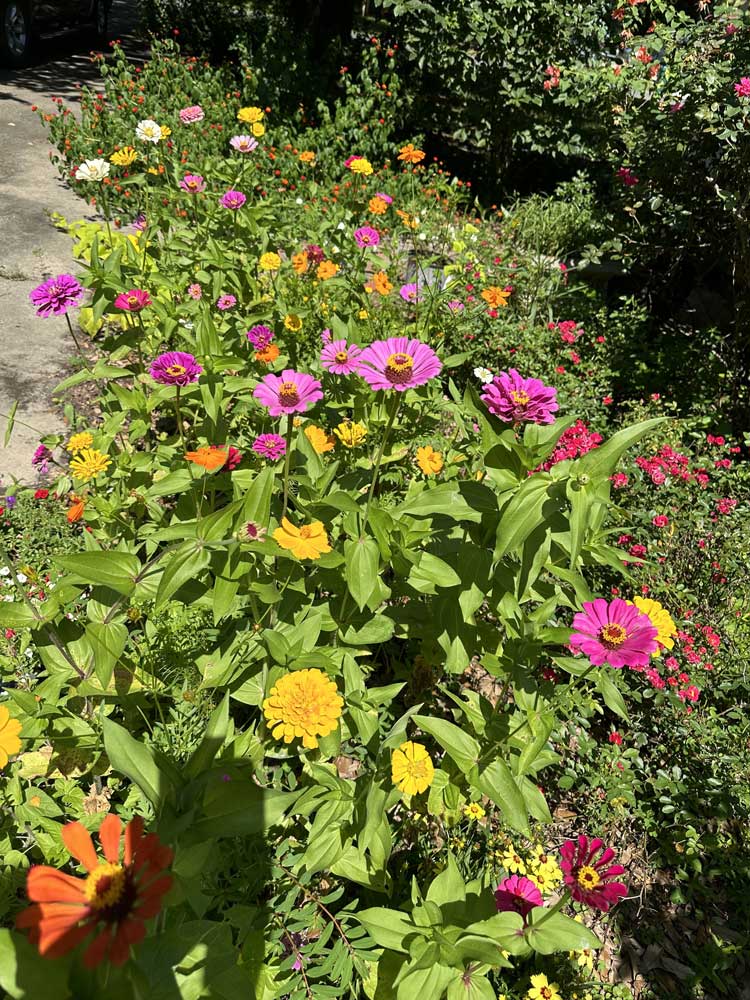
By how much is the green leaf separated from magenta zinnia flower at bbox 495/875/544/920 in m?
0.82

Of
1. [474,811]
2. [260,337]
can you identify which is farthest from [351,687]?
[260,337]

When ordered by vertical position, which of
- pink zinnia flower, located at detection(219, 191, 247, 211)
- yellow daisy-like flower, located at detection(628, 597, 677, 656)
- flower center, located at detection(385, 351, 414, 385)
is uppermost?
pink zinnia flower, located at detection(219, 191, 247, 211)

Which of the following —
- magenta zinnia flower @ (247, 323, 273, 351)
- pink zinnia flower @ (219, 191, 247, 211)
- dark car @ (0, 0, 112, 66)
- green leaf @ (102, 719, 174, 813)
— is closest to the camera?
green leaf @ (102, 719, 174, 813)

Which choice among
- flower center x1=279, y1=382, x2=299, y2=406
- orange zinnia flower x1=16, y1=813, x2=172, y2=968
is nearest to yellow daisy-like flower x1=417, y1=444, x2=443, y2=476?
flower center x1=279, y1=382, x2=299, y2=406

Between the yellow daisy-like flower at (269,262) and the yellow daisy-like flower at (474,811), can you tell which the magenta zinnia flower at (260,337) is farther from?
the yellow daisy-like flower at (474,811)

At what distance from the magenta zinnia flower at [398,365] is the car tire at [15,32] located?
350 inches

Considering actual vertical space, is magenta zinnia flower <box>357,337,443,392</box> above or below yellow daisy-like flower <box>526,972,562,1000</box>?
above

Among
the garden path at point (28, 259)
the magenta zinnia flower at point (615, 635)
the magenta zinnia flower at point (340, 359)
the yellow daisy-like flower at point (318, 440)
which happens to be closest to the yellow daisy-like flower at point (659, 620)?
the magenta zinnia flower at point (615, 635)

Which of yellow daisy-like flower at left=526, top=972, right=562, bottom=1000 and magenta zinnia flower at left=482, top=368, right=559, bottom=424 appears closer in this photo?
magenta zinnia flower at left=482, top=368, right=559, bottom=424

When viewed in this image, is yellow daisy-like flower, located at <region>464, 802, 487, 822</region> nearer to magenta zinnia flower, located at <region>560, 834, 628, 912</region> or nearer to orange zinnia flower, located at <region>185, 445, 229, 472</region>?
magenta zinnia flower, located at <region>560, 834, 628, 912</region>

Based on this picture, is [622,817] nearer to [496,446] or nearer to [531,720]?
[531,720]

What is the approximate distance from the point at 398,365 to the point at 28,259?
404 cm

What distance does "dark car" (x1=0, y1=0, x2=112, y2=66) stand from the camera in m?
7.67

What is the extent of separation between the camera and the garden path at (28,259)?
3.32 meters
